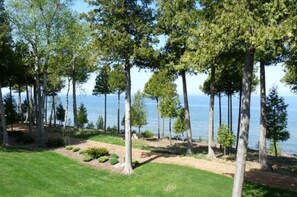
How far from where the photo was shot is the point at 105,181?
23.7 metres

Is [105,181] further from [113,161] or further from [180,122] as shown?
[180,122]

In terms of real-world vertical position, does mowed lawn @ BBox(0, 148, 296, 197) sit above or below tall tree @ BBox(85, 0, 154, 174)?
below

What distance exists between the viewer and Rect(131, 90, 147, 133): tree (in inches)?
1977

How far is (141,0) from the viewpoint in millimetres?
24266

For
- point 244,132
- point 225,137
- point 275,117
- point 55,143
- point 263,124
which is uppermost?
point 275,117

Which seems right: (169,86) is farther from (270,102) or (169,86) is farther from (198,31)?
(198,31)

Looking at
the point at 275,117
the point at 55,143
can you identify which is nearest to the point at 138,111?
the point at 55,143

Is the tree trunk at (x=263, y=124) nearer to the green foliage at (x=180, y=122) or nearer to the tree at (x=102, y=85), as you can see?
the green foliage at (x=180, y=122)

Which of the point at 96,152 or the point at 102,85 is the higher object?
the point at 102,85

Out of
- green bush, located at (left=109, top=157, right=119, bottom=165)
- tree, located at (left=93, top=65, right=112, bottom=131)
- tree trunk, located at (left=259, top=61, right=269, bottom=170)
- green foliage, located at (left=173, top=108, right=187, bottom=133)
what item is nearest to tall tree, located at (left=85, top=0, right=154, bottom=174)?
green bush, located at (left=109, top=157, right=119, bottom=165)

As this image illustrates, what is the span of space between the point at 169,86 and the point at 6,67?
1846 cm

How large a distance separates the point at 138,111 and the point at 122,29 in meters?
27.5

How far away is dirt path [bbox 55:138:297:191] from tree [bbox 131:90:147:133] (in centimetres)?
1631

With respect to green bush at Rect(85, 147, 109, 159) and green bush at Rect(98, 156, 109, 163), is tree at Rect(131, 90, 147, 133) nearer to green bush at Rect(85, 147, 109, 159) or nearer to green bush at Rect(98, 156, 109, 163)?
green bush at Rect(85, 147, 109, 159)
